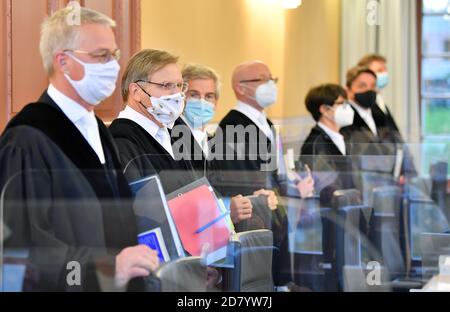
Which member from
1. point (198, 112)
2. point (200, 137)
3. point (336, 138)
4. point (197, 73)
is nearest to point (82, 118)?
point (200, 137)

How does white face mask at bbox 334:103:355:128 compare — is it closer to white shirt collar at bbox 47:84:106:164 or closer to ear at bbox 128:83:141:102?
ear at bbox 128:83:141:102

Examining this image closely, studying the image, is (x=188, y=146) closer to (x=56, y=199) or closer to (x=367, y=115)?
(x=56, y=199)

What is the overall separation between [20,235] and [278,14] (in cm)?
457

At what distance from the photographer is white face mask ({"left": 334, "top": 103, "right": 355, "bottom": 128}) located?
539cm

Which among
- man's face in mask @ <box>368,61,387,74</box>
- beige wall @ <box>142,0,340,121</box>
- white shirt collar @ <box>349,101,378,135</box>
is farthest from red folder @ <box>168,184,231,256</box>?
man's face in mask @ <box>368,61,387,74</box>

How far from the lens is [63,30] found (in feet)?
8.60

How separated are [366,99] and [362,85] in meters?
0.15

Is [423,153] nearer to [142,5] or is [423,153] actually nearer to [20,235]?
[142,5]

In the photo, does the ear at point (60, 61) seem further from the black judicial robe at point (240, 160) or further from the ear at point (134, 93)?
the black judicial robe at point (240, 160)

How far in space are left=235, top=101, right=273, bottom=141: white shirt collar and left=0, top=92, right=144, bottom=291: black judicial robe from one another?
5.85ft

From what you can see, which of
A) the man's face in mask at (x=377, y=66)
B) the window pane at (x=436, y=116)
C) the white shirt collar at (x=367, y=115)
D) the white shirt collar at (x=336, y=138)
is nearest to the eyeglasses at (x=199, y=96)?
the white shirt collar at (x=336, y=138)

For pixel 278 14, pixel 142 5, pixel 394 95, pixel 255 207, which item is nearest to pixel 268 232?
pixel 255 207

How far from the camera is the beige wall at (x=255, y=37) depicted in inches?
172

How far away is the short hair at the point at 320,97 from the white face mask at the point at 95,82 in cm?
291
